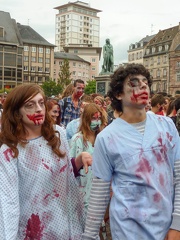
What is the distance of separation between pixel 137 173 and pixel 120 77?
66 cm

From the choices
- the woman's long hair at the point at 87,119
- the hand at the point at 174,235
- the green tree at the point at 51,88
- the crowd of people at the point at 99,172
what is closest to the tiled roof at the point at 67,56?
the green tree at the point at 51,88

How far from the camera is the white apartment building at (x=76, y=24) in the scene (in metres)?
131

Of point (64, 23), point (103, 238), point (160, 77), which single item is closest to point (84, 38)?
point (64, 23)

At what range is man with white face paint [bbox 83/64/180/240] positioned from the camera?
229 cm

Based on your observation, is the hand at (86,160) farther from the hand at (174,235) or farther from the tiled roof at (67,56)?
the tiled roof at (67,56)

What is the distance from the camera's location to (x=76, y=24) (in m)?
132

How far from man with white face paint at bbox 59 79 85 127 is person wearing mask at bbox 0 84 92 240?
14.0ft

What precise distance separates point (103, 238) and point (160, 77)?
8241 centimetres

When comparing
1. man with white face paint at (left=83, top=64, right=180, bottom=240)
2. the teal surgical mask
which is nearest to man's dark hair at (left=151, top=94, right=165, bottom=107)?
the teal surgical mask

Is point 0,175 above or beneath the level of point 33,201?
above

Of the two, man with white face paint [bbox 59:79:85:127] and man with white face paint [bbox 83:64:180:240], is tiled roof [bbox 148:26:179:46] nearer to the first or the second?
man with white face paint [bbox 59:79:85:127]

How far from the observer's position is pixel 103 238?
5297mm

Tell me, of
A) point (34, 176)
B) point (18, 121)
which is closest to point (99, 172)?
point (34, 176)

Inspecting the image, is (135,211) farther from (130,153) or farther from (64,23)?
(64,23)
